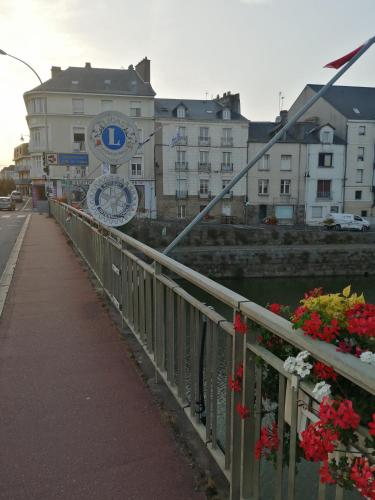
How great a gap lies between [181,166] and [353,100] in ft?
60.4

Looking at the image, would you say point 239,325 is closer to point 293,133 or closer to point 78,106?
point 293,133

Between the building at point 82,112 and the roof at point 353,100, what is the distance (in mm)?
16433

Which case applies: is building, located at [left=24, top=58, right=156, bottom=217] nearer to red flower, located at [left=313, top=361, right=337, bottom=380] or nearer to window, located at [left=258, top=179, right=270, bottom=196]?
window, located at [left=258, top=179, right=270, bottom=196]

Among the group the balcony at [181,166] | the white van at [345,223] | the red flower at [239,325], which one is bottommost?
the white van at [345,223]

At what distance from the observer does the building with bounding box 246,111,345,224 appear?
42.7 m

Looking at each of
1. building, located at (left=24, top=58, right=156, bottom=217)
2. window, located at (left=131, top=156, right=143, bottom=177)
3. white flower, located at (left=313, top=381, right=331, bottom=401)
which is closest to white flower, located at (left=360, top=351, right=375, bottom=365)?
white flower, located at (left=313, top=381, right=331, bottom=401)

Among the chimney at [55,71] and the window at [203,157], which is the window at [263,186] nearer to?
the window at [203,157]

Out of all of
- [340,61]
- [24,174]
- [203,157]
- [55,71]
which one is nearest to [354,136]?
[203,157]

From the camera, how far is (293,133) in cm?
4347

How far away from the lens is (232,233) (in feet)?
98.0

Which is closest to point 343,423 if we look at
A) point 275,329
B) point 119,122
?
point 275,329

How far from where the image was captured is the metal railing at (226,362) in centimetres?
164

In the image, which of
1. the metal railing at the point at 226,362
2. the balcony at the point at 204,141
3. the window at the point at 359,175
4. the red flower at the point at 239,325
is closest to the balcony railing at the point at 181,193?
the balcony at the point at 204,141

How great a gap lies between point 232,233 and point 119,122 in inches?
958
